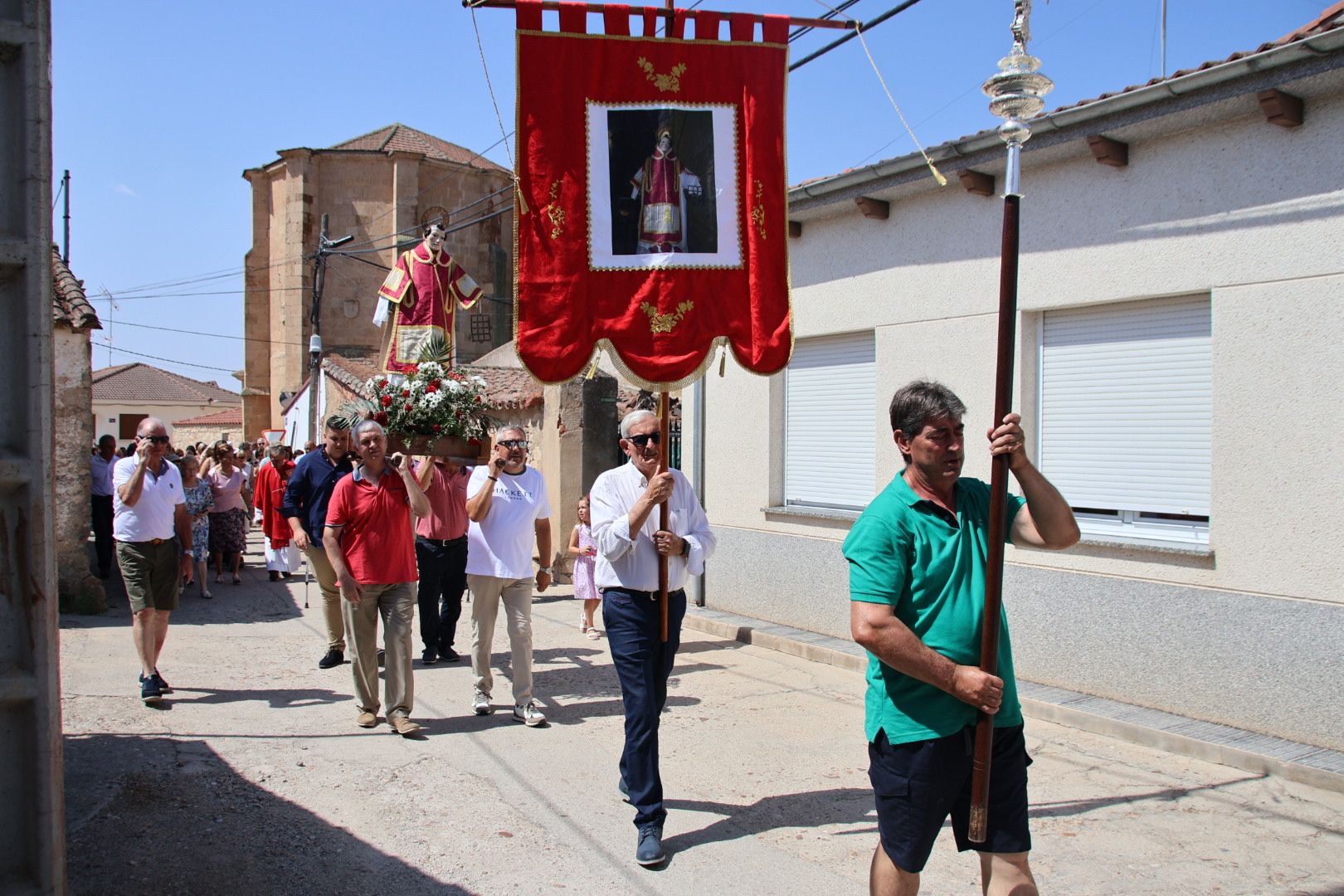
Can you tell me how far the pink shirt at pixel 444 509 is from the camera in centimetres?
892

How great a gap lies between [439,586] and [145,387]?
61439 mm

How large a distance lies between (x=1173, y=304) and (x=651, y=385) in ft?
12.6

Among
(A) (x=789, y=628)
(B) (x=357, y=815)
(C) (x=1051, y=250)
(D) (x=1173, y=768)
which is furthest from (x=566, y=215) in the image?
(A) (x=789, y=628)

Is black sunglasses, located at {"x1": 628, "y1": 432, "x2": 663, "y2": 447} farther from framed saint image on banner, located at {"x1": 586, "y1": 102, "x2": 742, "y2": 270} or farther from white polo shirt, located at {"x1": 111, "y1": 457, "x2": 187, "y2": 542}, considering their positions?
white polo shirt, located at {"x1": 111, "y1": 457, "x2": 187, "y2": 542}

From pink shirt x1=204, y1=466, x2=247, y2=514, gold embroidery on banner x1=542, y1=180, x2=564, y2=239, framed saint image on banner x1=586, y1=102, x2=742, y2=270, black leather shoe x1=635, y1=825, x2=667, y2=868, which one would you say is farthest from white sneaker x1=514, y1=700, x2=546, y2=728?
pink shirt x1=204, y1=466, x2=247, y2=514

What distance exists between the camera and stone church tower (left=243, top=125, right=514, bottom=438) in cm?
3881

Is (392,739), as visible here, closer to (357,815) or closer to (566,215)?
(357,815)

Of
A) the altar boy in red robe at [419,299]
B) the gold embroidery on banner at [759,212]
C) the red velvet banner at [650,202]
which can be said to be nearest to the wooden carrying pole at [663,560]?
the red velvet banner at [650,202]

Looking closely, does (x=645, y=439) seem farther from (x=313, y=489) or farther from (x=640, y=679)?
(x=313, y=489)

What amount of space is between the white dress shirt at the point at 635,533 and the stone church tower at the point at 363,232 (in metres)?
33.4

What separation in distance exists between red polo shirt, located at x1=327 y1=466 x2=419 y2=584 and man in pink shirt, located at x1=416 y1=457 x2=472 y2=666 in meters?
1.93

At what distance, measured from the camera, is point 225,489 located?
46.0 ft

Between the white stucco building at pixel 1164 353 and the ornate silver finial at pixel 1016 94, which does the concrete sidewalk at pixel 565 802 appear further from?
the ornate silver finial at pixel 1016 94

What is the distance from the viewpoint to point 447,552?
8.89 meters
